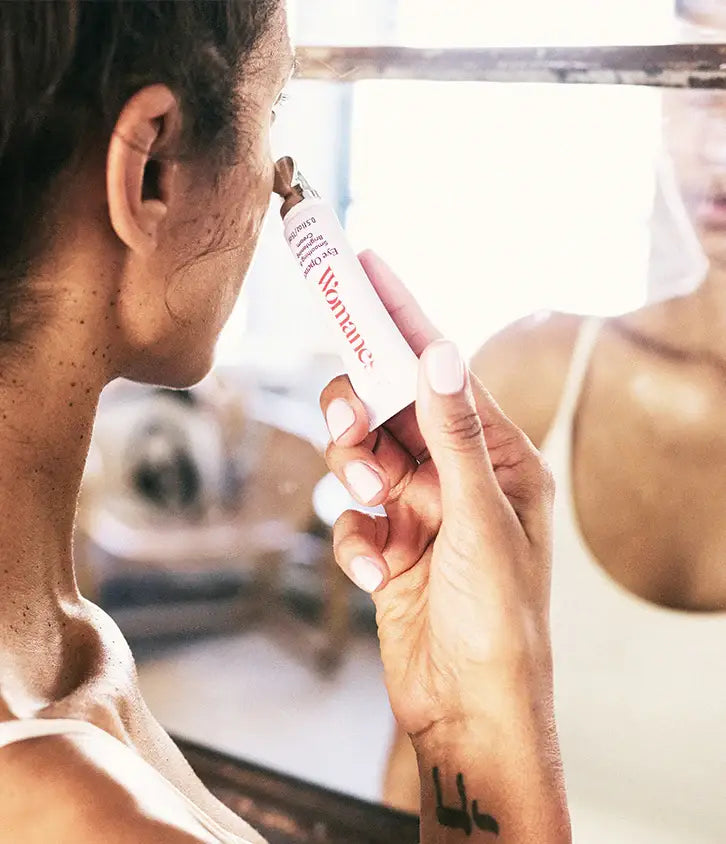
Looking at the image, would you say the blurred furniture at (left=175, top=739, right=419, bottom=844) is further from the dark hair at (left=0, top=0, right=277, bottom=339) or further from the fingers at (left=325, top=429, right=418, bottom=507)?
the dark hair at (left=0, top=0, right=277, bottom=339)

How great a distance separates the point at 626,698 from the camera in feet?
2.55

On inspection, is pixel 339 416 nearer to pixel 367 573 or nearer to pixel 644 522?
pixel 367 573

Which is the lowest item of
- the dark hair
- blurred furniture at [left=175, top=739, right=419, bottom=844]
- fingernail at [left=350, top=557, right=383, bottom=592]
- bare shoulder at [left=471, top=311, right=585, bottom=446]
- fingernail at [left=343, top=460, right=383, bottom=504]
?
blurred furniture at [left=175, top=739, right=419, bottom=844]

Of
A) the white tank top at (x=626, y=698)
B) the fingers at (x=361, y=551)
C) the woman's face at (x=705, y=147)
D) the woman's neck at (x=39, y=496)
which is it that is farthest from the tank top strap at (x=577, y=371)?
the woman's neck at (x=39, y=496)

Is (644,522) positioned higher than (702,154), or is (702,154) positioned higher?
(702,154)

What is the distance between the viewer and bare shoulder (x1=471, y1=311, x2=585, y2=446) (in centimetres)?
79

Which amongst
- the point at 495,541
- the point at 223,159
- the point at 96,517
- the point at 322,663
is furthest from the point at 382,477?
the point at 96,517

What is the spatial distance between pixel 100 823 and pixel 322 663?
598mm

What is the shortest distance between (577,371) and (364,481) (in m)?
0.26

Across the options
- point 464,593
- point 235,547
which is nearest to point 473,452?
point 464,593

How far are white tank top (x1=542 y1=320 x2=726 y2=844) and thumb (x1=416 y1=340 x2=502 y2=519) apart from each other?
25 centimetres

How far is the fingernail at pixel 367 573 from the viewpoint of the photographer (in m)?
0.66

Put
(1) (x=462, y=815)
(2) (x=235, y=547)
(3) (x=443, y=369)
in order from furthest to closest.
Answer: (2) (x=235, y=547), (1) (x=462, y=815), (3) (x=443, y=369)

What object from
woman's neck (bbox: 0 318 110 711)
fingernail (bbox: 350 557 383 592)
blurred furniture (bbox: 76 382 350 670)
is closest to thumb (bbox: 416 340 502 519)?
fingernail (bbox: 350 557 383 592)
